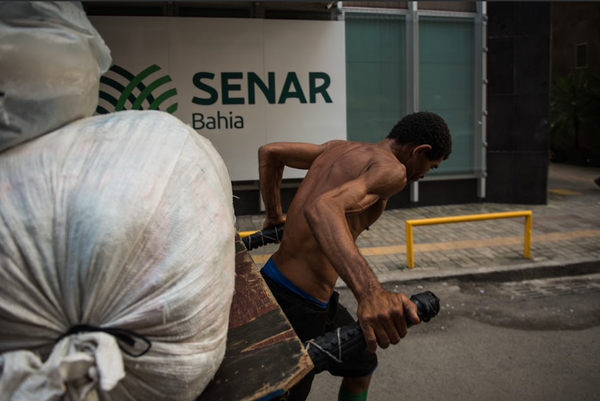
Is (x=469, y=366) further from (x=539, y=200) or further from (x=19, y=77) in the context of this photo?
(x=539, y=200)

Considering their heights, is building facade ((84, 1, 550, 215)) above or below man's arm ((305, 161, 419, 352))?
above

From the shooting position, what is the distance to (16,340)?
43.0 inches

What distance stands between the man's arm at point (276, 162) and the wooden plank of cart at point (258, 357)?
1.13 metres

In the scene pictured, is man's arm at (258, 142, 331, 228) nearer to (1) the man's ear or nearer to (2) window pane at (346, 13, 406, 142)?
(1) the man's ear

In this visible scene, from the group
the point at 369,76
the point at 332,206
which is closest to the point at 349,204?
the point at 332,206

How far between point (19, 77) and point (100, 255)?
1.57ft

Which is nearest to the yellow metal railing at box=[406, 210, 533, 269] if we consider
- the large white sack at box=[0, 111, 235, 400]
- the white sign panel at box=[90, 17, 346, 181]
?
the white sign panel at box=[90, 17, 346, 181]

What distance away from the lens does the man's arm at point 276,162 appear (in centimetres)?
275

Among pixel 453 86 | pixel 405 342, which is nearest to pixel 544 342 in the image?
pixel 405 342

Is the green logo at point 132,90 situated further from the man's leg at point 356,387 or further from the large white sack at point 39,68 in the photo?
the large white sack at point 39,68

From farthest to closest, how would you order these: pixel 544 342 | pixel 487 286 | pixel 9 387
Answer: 1. pixel 487 286
2. pixel 544 342
3. pixel 9 387

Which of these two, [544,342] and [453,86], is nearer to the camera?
[544,342]

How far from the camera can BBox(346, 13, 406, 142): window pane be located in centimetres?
873

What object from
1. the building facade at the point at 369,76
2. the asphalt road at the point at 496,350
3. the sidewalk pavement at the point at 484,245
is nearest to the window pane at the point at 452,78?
the building facade at the point at 369,76
